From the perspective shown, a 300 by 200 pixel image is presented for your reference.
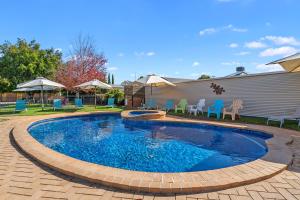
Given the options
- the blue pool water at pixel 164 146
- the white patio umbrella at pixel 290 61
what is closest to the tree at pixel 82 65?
the blue pool water at pixel 164 146

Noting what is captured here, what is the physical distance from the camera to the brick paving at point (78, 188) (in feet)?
8.60

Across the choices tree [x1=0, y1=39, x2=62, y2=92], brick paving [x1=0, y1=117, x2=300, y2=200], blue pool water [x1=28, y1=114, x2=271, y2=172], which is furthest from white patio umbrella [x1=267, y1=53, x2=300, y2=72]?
tree [x1=0, y1=39, x2=62, y2=92]

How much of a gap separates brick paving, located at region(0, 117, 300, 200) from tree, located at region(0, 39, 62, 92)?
1050 inches

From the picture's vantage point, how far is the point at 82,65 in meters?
24.2

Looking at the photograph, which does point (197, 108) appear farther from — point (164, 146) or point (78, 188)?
point (78, 188)

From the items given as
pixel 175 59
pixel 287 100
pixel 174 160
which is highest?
pixel 175 59

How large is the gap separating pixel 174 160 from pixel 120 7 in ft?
30.7

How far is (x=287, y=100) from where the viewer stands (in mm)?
9477

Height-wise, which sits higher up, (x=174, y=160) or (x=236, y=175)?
(x=236, y=175)

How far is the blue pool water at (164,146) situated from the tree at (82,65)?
14.5m

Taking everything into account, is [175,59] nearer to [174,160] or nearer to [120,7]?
[120,7]

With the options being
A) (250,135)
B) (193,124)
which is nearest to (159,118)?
(193,124)

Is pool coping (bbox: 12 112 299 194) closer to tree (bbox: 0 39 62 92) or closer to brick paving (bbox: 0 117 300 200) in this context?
brick paving (bbox: 0 117 300 200)

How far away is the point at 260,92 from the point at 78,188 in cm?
1038
